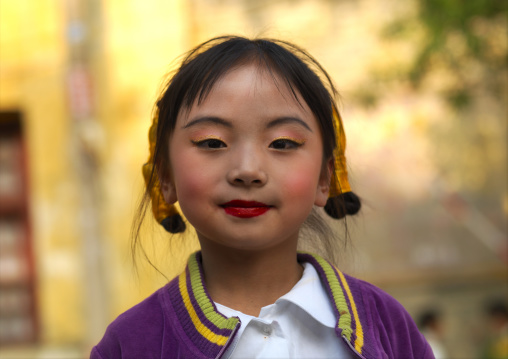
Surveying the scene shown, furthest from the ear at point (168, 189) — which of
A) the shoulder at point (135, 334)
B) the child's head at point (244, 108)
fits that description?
the shoulder at point (135, 334)

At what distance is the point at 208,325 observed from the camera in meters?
1.56

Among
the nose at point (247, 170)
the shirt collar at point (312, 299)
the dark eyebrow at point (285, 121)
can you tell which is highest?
the dark eyebrow at point (285, 121)

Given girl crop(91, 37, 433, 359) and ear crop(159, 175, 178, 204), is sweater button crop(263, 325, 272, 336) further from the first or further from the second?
ear crop(159, 175, 178, 204)

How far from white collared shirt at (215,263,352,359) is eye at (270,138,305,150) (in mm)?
302

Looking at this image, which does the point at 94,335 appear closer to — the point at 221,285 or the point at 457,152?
the point at 457,152

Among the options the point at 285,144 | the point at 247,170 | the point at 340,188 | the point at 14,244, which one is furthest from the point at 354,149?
the point at 247,170

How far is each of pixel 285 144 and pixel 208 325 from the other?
1.30 feet

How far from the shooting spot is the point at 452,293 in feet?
24.7

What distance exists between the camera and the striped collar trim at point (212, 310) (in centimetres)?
152

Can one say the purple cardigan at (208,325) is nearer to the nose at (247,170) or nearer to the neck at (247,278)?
the neck at (247,278)

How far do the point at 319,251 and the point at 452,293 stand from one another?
228 inches

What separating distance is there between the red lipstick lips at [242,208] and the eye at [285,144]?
0.41ft

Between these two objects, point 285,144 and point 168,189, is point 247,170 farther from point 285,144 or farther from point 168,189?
point 168,189

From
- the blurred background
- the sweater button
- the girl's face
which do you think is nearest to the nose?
the girl's face
